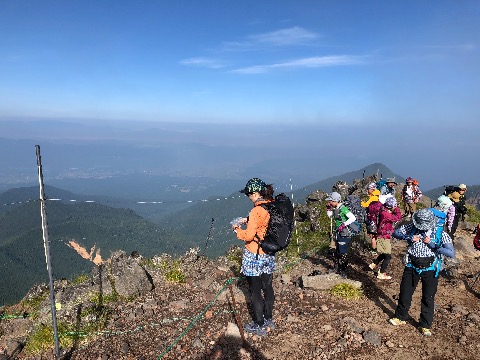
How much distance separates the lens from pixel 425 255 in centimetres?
624

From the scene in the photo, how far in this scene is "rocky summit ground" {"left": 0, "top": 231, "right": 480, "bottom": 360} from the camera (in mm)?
6223

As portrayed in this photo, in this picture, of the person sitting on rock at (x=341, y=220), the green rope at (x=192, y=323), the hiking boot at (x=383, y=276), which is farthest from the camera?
the hiking boot at (x=383, y=276)

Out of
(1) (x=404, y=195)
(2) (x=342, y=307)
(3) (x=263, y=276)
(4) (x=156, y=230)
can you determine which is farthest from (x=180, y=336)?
(4) (x=156, y=230)

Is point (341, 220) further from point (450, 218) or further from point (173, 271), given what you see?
point (173, 271)

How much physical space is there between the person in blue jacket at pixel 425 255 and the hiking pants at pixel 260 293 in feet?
9.39

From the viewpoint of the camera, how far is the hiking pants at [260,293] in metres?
6.45

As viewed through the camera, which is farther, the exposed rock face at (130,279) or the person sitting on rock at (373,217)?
the person sitting on rock at (373,217)

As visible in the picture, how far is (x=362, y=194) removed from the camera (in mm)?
20094

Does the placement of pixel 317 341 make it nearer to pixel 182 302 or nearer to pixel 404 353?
pixel 404 353

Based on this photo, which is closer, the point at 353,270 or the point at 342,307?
the point at 342,307

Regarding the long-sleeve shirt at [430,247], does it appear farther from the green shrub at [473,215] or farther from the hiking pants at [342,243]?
the green shrub at [473,215]

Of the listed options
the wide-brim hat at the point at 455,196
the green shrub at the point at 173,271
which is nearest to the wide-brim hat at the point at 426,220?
the wide-brim hat at the point at 455,196

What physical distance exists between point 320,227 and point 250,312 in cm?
990

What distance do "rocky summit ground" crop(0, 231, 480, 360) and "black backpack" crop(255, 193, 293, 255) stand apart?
7.00 ft
